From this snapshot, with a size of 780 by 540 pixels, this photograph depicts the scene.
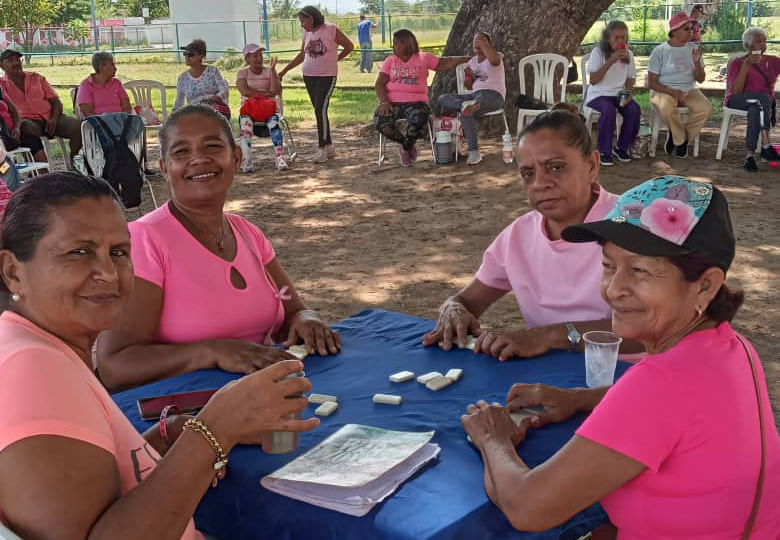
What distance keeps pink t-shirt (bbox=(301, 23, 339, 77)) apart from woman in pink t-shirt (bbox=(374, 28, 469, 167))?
0.84 metres

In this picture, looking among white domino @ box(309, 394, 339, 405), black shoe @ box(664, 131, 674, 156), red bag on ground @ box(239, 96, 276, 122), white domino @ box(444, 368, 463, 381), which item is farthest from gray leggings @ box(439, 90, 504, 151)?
white domino @ box(309, 394, 339, 405)

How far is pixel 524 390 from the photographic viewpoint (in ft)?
7.47

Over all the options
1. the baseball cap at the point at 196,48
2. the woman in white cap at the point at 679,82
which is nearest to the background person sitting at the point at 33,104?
the baseball cap at the point at 196,48

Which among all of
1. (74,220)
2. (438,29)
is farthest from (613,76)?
(438,29)

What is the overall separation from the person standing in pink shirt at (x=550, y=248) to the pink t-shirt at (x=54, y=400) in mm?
1378

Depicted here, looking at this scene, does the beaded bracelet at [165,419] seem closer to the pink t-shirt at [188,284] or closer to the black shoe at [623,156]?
the pink t-shirt at [188,284]

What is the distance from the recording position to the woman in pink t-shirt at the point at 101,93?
1059 cm

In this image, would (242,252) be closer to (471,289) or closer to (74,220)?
(471,289)

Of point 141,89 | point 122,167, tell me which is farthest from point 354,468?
point 141,89

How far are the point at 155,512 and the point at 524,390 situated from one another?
3.60ft

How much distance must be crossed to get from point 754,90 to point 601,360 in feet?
28.4

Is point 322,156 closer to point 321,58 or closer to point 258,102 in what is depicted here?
point 258,102

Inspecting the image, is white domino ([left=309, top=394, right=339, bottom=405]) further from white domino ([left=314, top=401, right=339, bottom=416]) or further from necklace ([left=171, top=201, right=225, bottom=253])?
necklace ([left=171, top=201, right=225, bottom=253])

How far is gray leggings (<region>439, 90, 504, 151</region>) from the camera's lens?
10336mm
